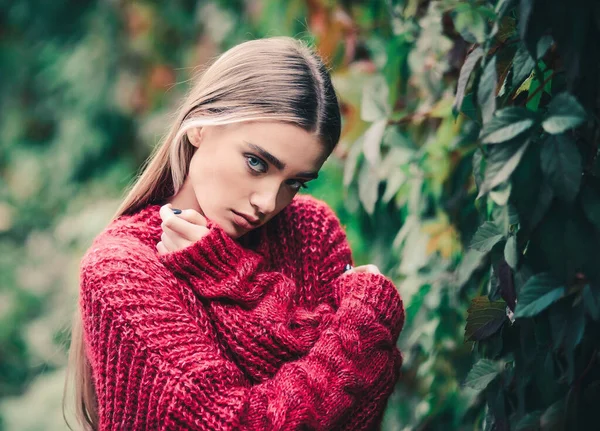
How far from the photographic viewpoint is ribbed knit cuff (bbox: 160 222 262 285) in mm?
1423

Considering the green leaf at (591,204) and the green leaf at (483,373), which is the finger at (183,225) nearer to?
the green leaf at (483,373)

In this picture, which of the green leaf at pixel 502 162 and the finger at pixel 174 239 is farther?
the finger at pixel 174 239

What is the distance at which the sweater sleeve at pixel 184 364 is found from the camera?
51.6 inches

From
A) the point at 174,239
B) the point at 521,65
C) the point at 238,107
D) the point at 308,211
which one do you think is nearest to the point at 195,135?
the point at 238,107

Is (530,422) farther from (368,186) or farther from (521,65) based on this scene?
(368,186)

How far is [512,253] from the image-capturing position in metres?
1.09

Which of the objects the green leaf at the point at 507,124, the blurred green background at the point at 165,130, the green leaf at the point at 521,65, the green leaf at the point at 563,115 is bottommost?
the blurred green background at the point at 165,130

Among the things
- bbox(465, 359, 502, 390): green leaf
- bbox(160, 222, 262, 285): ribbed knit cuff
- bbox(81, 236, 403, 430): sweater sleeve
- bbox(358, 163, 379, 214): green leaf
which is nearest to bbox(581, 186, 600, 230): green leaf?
bbox(465, 359, 502, 390): green leaf

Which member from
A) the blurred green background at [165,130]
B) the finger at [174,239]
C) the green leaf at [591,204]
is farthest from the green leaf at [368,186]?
the green leaf at [591,204]

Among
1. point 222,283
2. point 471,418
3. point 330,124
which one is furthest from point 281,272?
point 471,418

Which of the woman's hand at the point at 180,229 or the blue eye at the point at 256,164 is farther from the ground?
the blue eye at the point at 256,164

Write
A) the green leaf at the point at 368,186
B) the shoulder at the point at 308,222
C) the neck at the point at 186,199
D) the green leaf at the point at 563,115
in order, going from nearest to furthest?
the green leaf at the point at 563,115, the neck at the point at 186,199, the shoulder at the point at 308,222, the green leaf at the point at 368,186

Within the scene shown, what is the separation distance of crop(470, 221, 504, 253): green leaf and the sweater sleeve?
350mm

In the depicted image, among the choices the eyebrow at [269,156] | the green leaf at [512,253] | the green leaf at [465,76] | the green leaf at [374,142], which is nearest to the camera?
the green leaf at [512,253]
